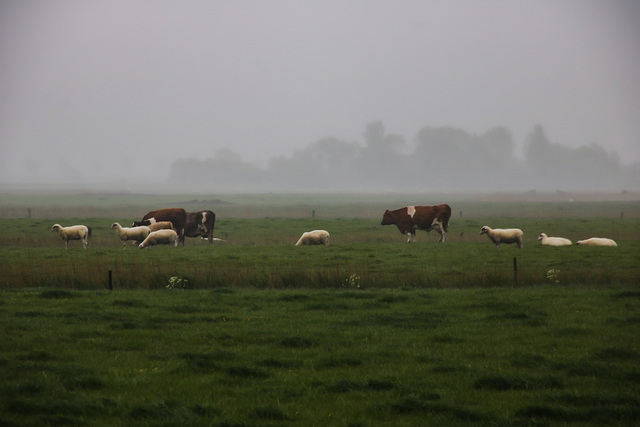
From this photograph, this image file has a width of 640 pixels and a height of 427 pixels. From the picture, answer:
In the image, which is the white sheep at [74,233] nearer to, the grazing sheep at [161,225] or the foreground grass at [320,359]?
the grazing sheep at [161,225]

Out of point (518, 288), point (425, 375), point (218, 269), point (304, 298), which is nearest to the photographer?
point (425, 375)

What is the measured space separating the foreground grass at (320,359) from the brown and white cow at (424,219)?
19813mm

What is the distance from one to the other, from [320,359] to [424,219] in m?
28.0

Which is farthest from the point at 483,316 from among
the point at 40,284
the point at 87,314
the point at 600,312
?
the point at 40,284

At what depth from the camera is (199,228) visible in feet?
133

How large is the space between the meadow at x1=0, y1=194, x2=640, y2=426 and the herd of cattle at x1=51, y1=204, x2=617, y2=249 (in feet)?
25.2

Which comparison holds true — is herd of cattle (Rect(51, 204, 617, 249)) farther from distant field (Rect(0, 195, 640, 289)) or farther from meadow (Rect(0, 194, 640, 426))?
meadow (Rect(0, 194, 640, 426))

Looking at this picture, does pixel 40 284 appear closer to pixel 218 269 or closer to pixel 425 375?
pixel 218 269

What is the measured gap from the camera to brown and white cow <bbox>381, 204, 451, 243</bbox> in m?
39.1

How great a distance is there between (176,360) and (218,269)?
42.9ft

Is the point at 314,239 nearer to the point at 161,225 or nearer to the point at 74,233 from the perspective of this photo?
the point at 161,225

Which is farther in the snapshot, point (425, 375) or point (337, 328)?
point (337, 328)

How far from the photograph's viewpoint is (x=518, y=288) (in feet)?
68.4

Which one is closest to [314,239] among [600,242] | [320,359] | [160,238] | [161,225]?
[160,238]
